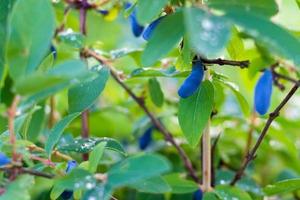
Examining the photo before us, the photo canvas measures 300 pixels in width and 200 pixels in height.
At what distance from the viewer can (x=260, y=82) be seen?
0.96 m

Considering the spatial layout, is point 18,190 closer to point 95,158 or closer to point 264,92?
point 95,158

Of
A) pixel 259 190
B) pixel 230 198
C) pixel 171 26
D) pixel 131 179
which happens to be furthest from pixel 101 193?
pixel 259 190

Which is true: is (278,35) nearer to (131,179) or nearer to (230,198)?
(131,179)

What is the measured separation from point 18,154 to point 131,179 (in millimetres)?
129

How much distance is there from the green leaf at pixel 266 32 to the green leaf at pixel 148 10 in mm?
95

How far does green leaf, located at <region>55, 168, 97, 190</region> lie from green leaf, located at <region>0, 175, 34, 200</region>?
0.14 ft

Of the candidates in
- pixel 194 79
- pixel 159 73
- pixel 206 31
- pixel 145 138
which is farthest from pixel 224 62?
pixel 145 138

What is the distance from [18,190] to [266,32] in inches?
11.1

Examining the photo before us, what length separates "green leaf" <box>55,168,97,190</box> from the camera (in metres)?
0.69

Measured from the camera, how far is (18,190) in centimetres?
65

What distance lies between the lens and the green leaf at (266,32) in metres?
0.60

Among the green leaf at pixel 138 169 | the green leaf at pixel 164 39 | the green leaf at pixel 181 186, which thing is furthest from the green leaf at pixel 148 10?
the green leaf at pixel 181 186

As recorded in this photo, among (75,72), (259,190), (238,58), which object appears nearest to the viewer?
(75,72)

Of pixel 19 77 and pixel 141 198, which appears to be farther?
pixel 141 198
